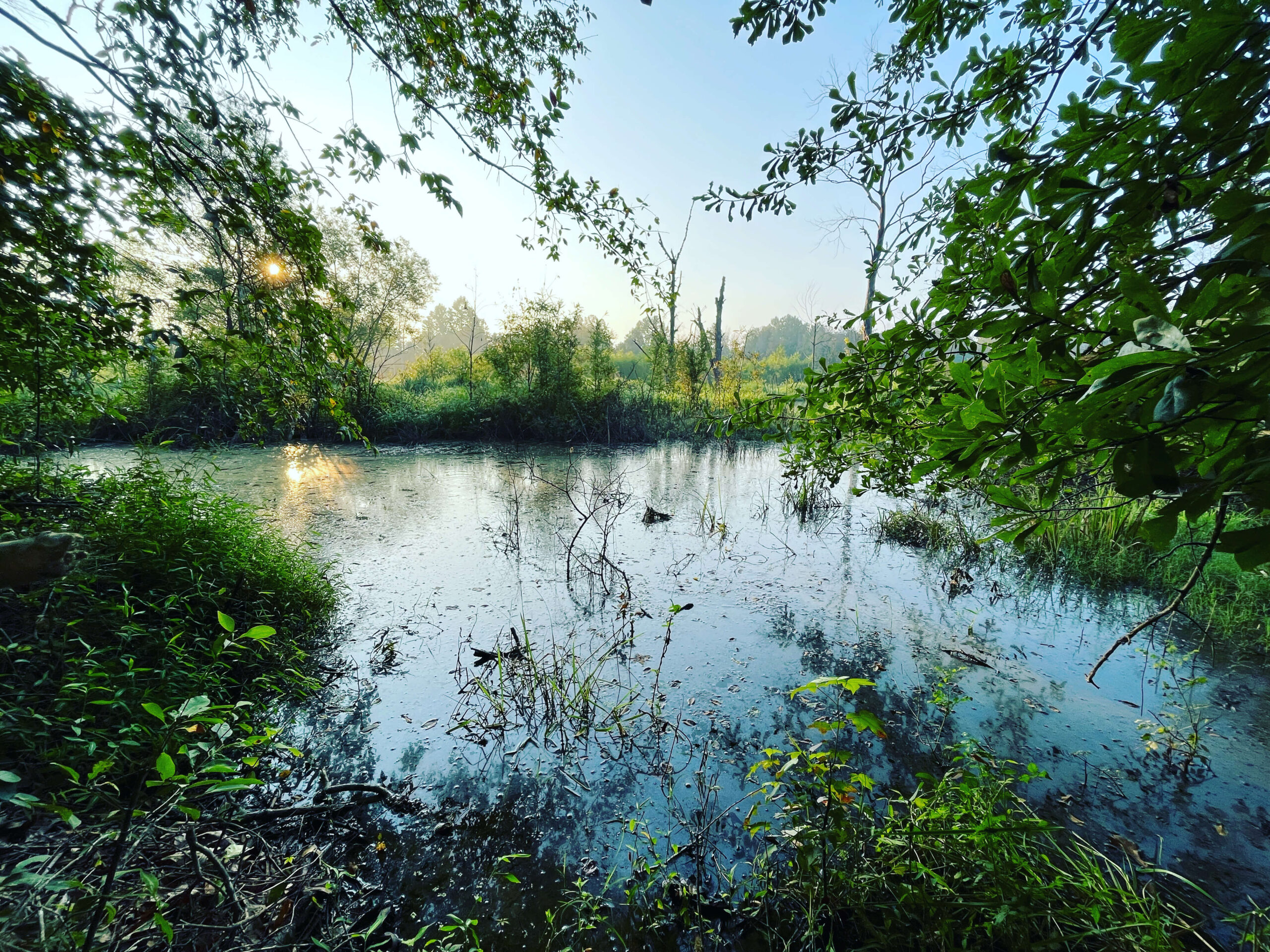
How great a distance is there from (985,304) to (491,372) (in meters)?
14.2

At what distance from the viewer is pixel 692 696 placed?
2.49 metres

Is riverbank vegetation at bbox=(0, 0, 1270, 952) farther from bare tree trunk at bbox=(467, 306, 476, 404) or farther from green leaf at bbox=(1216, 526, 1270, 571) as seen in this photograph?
bare tree trunk at bbox=(467, 306, 476, 404)

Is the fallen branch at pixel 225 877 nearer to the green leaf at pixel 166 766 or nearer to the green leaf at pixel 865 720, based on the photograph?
the green leaf at pixel 166 766

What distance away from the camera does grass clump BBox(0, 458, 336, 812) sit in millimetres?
1559

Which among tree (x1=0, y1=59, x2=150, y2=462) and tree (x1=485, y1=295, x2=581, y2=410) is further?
tree (x1=485, y1=295, x2=581, y2=410)

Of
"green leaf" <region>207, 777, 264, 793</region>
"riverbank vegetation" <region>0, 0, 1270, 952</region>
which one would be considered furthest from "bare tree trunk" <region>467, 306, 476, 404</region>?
"green leaf" <region>207, 777, 264, 793</region>

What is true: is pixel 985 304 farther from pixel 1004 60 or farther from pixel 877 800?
pixel 877 800

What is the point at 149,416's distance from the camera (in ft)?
31.3

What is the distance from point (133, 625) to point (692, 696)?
8.14 feet

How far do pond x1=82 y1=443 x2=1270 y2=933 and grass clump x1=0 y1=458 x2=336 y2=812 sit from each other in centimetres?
41

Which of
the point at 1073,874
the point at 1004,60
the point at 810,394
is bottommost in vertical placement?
the point at 1073,874

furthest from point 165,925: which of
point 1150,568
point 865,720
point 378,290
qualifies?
point 378,290

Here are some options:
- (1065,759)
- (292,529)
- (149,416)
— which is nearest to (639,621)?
(1065,759)

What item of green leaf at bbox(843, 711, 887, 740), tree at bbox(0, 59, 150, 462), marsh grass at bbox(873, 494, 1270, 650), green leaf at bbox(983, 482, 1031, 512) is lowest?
marsh grass at bbox(873, 494, 1270, 650)
